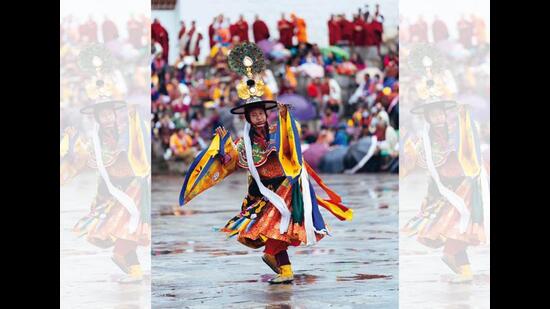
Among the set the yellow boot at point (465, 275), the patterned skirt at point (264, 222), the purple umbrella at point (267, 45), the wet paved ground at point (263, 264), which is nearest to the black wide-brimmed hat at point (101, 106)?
the wet paved ground at point (263, 264)

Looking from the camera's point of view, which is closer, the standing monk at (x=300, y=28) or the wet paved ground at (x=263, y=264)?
the wet paved ground at (x=263, y=264)

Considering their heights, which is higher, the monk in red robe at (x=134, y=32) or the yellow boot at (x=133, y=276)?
the monk in red robe at (x=134, y=32)

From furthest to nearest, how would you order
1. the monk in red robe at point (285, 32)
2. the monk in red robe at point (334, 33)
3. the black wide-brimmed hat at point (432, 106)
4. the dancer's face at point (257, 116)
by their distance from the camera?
the monk in red robe at point (334, 33) < the monk in red robe at point (285, 32) < the dancer's face at point (257, 116) < the black wide-brimmed hat at point (432, 106)

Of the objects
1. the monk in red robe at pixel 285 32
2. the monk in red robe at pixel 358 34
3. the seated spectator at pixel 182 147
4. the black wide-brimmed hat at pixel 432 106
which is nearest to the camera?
the black wide-brimmed hat at pixel 432 106

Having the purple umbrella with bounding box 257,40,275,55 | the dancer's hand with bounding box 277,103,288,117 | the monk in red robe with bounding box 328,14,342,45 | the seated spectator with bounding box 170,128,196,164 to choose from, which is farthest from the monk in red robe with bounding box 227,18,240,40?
the dancer's hand with bounding box 277,103,288,117

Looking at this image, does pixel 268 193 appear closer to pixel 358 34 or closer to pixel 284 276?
pixel 284 276

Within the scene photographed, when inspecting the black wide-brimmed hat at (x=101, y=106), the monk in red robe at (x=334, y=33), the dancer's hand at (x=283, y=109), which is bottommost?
the dancer's hand at (x=283, y=109)

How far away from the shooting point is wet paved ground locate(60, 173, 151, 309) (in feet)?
27.0

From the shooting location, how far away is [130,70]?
8.34 m

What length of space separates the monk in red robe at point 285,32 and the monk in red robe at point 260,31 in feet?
0.93

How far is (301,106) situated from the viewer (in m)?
25.7

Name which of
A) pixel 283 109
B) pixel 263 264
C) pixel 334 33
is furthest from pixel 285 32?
pixel 283 109

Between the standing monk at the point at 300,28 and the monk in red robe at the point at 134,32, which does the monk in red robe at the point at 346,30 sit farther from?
the monk in red robe at the point at 134,32

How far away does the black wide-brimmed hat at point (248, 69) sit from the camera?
1128 cm
